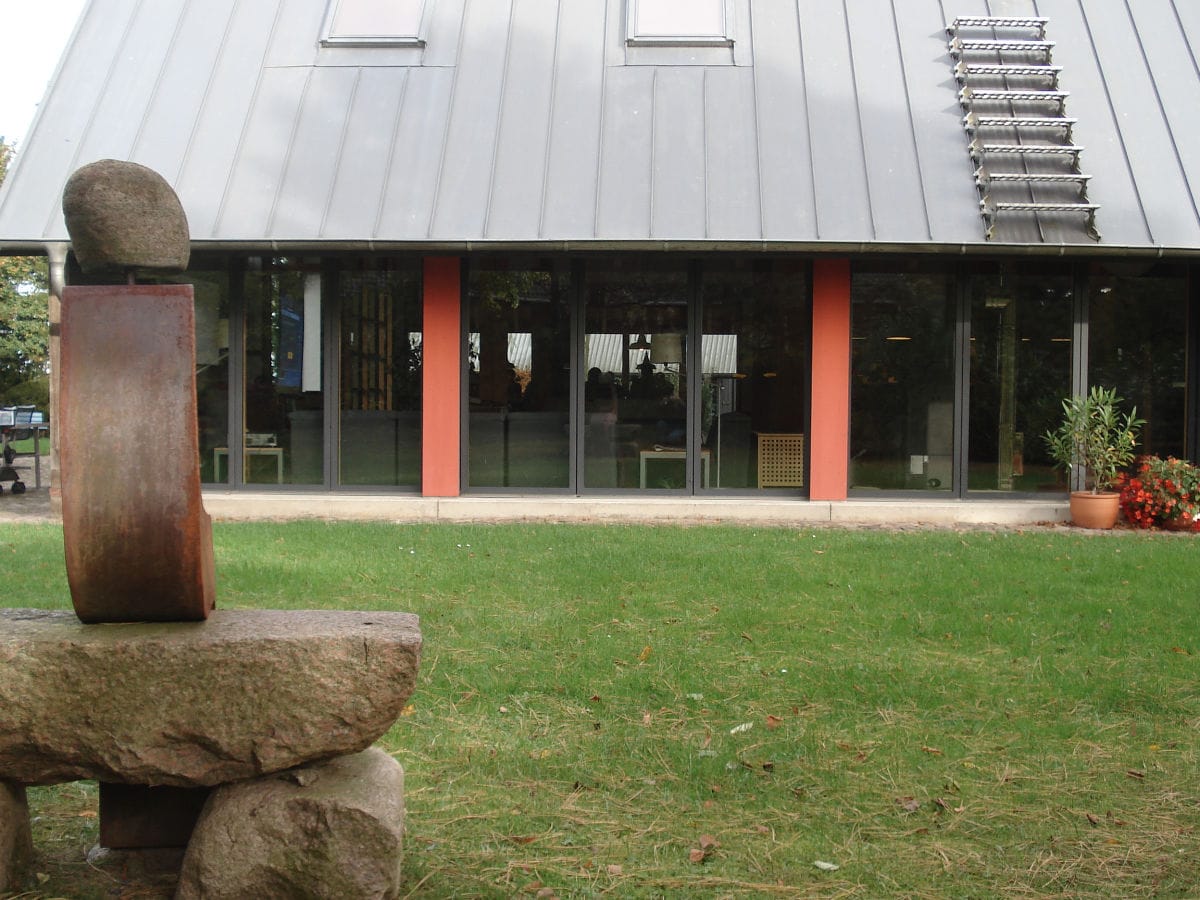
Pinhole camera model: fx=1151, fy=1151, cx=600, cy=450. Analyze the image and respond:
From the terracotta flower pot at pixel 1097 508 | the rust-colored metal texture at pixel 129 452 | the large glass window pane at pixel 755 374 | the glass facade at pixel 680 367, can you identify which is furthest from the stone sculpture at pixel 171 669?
the terracotta flower pot at pixel 1097 508

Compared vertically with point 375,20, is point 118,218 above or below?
below

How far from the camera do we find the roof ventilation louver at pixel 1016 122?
1138 cm

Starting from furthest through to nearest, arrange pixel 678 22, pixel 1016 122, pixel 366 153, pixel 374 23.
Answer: pixel 374 23 → pixel 678 22 → pixel 366 153 → pixel 1016 122

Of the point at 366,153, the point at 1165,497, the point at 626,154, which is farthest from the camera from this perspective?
the point at 366,153

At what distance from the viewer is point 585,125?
39.9ft

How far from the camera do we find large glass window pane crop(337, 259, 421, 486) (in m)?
12.2

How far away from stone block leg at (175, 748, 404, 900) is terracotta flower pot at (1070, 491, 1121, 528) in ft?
31.9

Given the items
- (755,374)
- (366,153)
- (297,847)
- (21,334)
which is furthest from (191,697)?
(21,334)

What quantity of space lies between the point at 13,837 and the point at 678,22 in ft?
38.2

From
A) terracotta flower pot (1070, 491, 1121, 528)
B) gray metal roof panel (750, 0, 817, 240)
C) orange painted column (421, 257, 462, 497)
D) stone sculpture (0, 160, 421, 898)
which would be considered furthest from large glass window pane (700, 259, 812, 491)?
stone sculpture (0, 160, 421, 898)

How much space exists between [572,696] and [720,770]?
1.09 meters

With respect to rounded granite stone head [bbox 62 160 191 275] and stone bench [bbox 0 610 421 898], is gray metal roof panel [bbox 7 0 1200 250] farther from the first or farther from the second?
stone bench [bbox 0 610 421 898]

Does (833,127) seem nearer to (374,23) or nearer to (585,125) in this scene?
(585,125)

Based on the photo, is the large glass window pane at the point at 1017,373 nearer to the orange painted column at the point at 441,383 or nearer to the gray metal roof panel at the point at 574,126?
the gray metal roof panel at the point at 574,126
